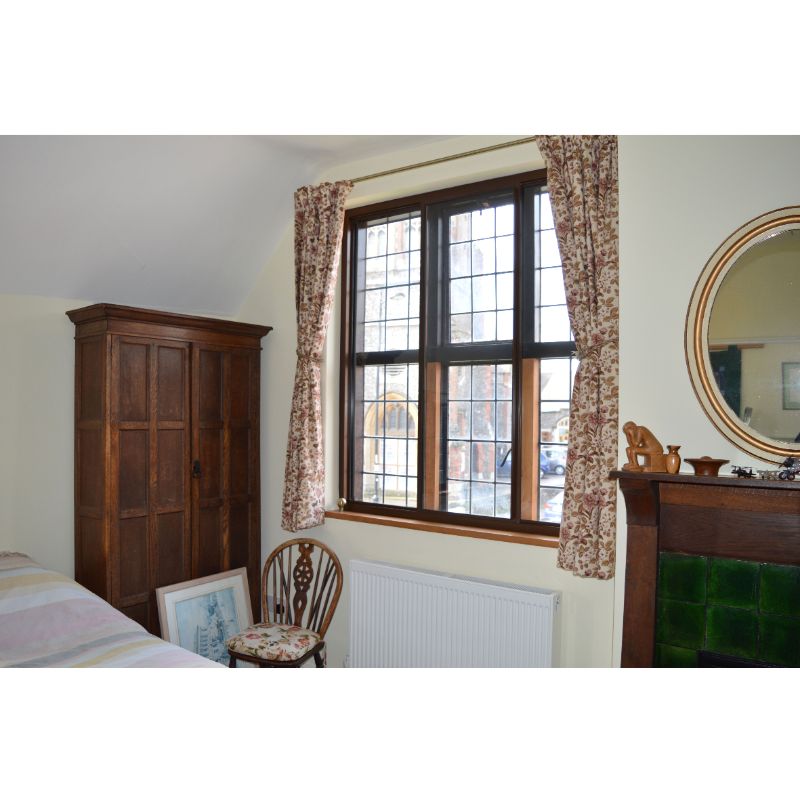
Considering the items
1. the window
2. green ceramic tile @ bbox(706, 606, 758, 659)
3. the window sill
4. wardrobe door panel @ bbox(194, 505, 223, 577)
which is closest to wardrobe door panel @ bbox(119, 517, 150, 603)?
wardrobe door panel @ bbox(194, 505, 223, 577)

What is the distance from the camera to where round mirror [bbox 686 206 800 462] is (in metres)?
2.34

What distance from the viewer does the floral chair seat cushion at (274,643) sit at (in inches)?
131

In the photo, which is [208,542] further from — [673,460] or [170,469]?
[673,460]

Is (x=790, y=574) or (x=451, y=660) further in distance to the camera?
(x=451, y=660)

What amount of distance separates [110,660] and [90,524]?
127 centimetres

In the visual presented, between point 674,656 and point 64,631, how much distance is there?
7.98 ft

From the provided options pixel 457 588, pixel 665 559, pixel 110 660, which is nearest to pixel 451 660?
pixel 457 588

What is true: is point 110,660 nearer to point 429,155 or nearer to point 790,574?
point 790,574

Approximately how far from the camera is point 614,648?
2.64 meters

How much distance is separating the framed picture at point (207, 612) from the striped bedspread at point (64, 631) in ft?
1.89

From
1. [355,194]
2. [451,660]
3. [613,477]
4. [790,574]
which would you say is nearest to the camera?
[790,574]

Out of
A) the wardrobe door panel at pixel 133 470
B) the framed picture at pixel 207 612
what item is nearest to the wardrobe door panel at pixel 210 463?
the wardrobe door panel at pixel 133 470

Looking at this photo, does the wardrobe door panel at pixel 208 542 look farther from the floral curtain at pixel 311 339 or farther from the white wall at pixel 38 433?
the white wall at pixel 38 433

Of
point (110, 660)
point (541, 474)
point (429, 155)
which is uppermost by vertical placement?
point (429, 155)
